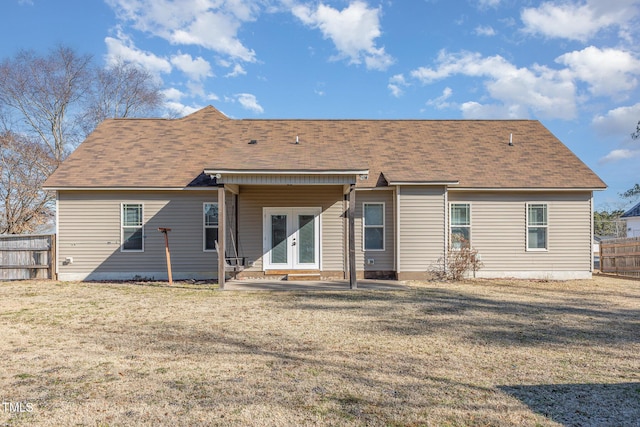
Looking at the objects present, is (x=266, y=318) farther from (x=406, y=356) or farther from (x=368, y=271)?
(x=368, y=271)

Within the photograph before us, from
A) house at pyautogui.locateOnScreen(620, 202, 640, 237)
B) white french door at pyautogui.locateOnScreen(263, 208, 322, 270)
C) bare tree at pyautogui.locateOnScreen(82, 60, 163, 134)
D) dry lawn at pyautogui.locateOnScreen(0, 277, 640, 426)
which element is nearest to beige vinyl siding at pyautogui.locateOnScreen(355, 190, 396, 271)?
white french door at pyautogui.locateOnScreen(263, 208, 322, 270)

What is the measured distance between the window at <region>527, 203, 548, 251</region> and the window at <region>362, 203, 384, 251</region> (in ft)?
14.7

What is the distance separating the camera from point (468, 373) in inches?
184

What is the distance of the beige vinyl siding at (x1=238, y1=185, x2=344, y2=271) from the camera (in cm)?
1295

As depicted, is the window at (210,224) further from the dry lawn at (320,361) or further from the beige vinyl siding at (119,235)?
the dry lawn at (320,361)

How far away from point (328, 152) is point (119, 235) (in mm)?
6671

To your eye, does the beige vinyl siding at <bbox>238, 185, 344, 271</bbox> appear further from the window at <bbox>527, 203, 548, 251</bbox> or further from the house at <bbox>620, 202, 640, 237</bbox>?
the house at <bbox>620, 202, 640, 237</bbox>

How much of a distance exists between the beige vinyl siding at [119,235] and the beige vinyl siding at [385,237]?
4331 mm

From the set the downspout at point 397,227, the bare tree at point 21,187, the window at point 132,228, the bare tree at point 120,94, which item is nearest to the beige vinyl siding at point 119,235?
the window at point 132,228

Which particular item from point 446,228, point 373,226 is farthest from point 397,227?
point 446,228

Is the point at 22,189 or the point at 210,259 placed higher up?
→ the point at 22,189

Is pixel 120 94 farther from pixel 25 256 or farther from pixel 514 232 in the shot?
pixel 514 232

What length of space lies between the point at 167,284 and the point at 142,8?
12334mm

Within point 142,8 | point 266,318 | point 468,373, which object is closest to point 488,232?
point 266,318
